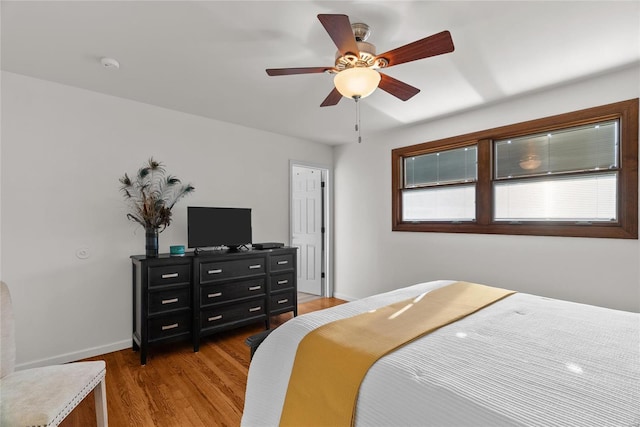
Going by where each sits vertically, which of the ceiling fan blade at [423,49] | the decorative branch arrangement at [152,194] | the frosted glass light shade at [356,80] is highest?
the ceiling fan blade at [423,49]

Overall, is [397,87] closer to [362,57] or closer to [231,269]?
[362,57]

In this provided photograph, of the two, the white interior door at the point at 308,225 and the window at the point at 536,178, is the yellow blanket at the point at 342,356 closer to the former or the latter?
the window at the point at 536,178

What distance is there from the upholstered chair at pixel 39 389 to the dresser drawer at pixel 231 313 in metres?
1.32

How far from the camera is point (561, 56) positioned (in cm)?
225

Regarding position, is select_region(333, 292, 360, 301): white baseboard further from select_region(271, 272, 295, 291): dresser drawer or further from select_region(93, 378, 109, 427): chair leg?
select_region(93, 378, 109, 427): chair leg

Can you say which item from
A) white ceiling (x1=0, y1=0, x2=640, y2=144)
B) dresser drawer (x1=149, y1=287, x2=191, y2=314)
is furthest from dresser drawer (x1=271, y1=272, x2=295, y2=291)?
white ceiling (x1=0, y1=0, x2=640, y2=144)

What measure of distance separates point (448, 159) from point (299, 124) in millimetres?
1899

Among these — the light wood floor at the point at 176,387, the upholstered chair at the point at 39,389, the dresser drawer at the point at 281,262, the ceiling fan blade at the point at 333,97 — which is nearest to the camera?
the upholstered chair at the point at 39,389

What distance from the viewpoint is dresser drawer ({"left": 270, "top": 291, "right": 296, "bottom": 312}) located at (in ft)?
12.2

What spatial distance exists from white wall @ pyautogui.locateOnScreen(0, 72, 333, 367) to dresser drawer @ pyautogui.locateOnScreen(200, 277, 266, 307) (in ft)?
2.38

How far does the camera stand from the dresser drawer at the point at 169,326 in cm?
280

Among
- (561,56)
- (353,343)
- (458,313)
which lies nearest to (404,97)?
(561,56)

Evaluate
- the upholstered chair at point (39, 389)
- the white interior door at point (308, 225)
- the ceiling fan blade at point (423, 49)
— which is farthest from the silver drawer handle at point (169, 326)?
the ceiling fan blade at point (423, 49)

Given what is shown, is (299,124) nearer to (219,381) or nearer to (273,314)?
(273,314)
